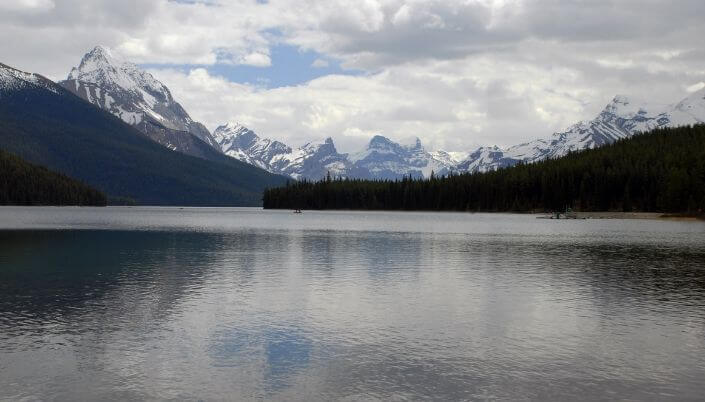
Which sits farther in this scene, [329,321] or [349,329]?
[329,321]

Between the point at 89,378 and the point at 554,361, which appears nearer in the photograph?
the point at 89,378

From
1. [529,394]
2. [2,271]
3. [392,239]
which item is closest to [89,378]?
[529,394]

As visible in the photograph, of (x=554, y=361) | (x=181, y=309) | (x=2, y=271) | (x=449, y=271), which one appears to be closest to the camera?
(x=554, y=361)

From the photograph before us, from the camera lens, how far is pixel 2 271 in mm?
63188

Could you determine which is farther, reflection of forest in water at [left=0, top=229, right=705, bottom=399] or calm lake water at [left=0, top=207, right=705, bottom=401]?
reflection of forest in water at [left=0, top=229, right=705, bottom=399]

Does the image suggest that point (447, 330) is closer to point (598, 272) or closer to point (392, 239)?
point (598, 272)

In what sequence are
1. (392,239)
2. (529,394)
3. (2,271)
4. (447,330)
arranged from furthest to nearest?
(392,239) → (2,271) → (447,330) → (529,394)

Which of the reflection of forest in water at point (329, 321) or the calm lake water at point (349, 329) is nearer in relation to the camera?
the calm lake water at point (349, 329)

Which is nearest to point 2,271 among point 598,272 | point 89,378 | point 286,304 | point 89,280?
point 89,280

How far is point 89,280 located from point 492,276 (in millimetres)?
37572

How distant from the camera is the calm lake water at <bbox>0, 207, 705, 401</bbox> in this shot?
91.4 ft

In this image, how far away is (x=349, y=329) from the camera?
38844mm

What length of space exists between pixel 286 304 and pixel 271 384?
19.1 meters

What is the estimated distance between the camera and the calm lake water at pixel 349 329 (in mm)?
27859
